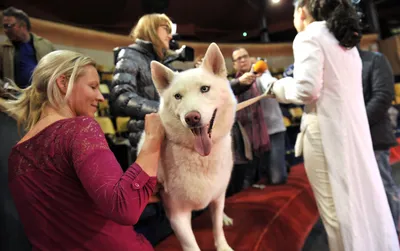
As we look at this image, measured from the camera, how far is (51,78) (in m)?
0.84

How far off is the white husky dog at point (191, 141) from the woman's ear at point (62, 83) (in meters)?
0.38

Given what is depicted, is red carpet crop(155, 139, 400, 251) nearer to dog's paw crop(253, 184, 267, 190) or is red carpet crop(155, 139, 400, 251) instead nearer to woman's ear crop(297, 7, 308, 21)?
dog's paw crop(253, 184, 267, 190)

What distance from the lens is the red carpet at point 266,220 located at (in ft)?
4.94

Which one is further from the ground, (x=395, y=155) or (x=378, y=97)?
(x=378, y=97)

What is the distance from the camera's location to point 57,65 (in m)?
0.86

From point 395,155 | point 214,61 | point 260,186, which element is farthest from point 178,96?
point 395,155

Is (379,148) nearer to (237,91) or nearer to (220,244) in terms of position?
(237,91)

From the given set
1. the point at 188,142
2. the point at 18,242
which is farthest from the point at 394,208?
the point at 18,242

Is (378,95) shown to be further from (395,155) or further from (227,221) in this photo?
(395,155)

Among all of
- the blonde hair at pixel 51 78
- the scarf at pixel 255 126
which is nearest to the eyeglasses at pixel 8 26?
the blonde hair at pixel 51 78

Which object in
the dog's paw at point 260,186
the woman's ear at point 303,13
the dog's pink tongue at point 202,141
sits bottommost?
the dog's paw at point 260,186

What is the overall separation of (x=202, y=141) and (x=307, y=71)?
622mm

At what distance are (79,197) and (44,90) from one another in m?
0.37

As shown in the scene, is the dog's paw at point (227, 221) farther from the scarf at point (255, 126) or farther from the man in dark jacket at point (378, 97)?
the man in dark jacket at point (378, 97)
